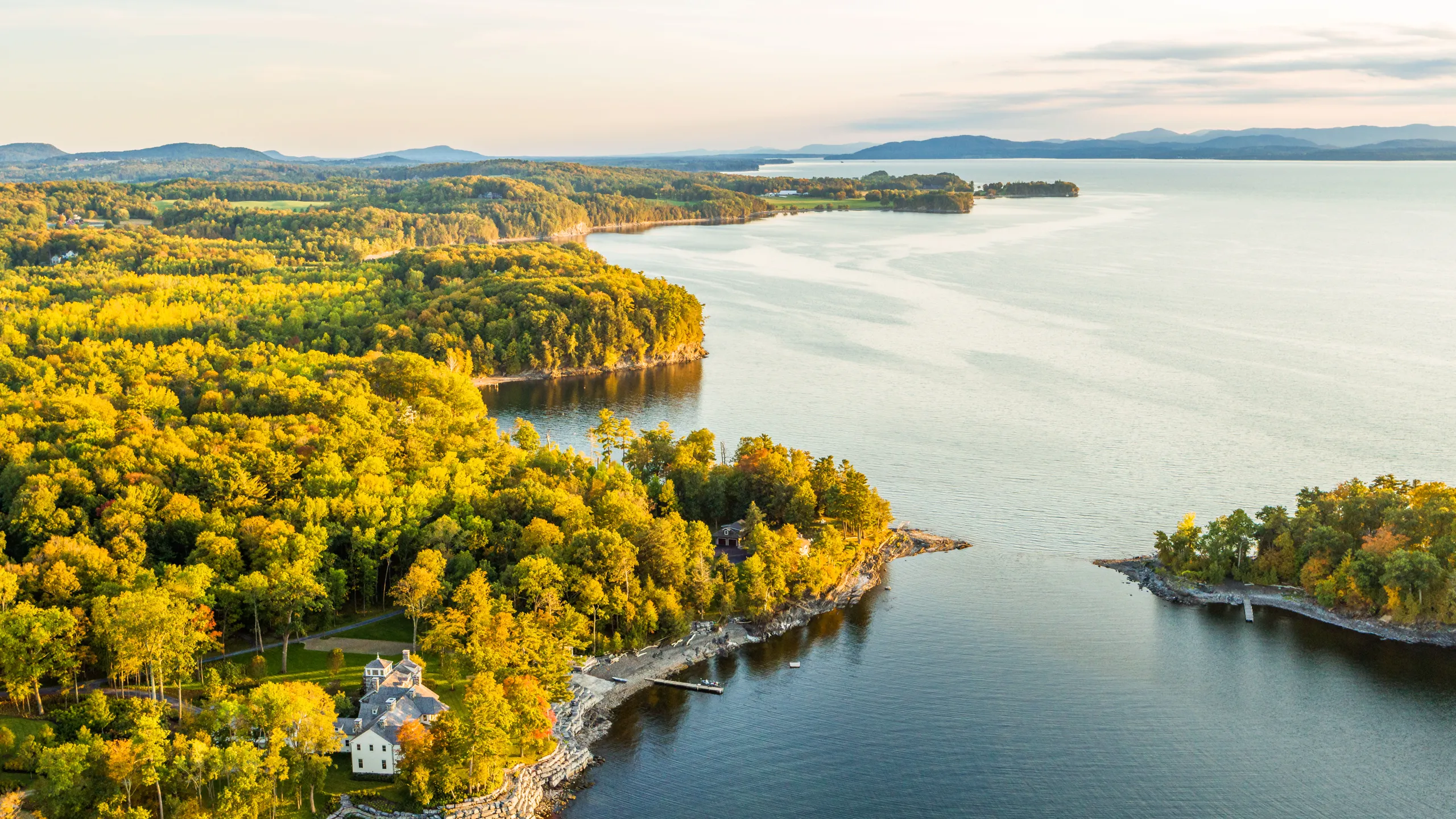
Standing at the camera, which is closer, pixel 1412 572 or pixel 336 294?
pixel 1412 572

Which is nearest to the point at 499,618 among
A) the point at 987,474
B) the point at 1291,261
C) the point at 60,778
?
the point at 60,778

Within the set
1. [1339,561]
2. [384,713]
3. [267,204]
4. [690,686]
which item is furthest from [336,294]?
[267,204]

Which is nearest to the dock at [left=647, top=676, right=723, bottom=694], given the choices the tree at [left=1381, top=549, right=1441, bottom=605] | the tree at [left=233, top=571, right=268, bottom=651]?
the tree at [left=233, top=571, right=268, bottom=651]

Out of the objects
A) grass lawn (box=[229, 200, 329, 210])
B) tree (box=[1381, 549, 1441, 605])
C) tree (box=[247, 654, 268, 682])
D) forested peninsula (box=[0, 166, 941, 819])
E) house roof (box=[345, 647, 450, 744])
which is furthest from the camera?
grass lawn (box=[229, 200, 329, 210])

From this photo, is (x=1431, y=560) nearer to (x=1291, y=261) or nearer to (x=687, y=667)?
(x=687, y=667)

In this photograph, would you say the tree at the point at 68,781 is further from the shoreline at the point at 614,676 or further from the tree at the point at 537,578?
the tree at the point at 537,578

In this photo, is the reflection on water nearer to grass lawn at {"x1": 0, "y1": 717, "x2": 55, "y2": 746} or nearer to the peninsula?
the peninsula

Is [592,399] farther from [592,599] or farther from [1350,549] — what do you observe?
[1350,549]
